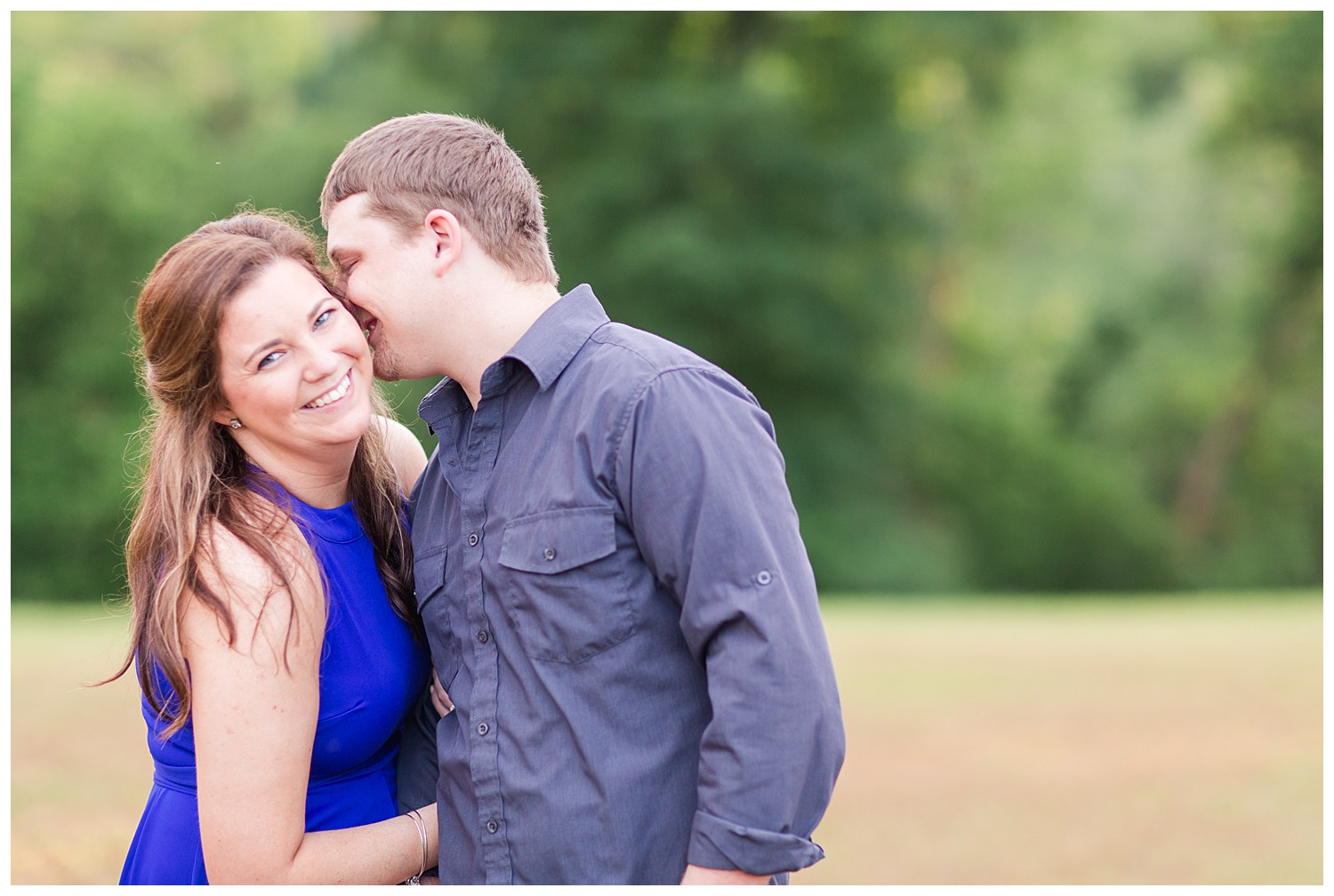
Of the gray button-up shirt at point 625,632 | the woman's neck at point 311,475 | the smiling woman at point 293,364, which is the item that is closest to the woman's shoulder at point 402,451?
the woman's neck at point 311,475

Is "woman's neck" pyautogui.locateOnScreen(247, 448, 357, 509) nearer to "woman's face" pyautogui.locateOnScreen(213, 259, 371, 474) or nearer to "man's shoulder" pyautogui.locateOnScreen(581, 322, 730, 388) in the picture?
"woman's face" pyautogui.locateOnScreen(213, 259, 371, 474)

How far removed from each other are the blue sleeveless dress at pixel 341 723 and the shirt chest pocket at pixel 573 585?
0.49 meters

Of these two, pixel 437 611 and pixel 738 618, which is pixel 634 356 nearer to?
pixel 738 618

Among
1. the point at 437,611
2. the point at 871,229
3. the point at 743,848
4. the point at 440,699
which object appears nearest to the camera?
the point at 743,848

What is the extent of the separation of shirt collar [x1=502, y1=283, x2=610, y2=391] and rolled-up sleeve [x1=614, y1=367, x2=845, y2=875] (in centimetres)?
21

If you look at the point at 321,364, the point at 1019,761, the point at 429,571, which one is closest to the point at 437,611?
the point at 429,571

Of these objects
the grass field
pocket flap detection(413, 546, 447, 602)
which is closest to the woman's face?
pocket flap detection(413, 546, 447, 602)

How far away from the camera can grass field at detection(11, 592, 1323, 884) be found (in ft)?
17.3

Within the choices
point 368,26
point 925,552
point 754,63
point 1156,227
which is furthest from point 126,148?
point 1156,227

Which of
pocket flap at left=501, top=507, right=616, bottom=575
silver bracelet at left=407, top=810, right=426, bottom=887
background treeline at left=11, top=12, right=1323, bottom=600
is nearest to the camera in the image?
pocket flap at left=501, top=507, right=616, bottom=575

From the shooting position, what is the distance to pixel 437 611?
92.9 inches

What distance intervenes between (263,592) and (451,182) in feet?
2.64

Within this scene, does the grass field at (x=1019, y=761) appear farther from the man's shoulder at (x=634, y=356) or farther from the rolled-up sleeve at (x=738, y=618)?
the rolled-up sleeve at (x=738, y=618)

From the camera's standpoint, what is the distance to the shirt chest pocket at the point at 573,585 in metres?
2.06
